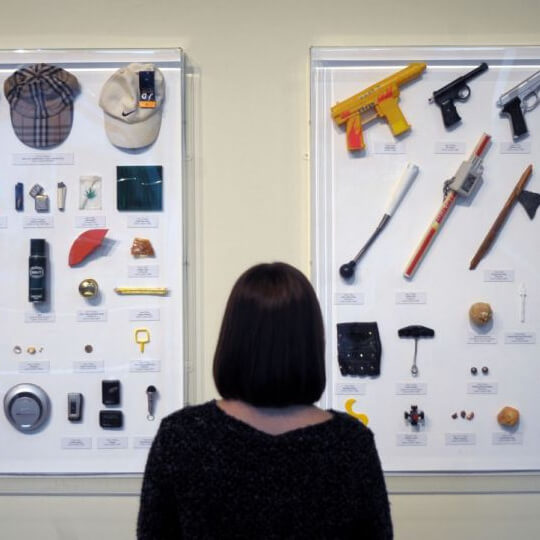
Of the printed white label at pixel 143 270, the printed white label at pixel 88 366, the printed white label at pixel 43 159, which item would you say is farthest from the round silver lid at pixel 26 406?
the printed white label at pixel 43 159

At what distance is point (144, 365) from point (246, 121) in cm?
95

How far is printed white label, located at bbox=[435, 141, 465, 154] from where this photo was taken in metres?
2.45

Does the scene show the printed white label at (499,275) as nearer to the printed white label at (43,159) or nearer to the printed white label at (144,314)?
the printed white label at (144,314)

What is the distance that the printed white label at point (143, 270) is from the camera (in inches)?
96.3

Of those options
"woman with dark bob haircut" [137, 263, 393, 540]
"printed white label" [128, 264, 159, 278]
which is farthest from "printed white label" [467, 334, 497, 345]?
"woman with dark bob haircut" [137, 263, 393, 540]

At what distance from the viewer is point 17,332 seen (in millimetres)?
2461

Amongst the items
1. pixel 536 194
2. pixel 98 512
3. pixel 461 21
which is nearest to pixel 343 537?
pixel 98 512

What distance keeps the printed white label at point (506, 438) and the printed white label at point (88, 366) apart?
143cm

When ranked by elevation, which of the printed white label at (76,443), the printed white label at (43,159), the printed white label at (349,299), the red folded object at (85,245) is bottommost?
the printed white label at (76,443)

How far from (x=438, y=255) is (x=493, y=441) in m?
0.70

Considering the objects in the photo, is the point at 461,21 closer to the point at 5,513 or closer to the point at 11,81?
the point at 11,81

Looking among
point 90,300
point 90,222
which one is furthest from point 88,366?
point 90,222

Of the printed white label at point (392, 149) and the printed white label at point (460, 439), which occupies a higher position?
the printed white label at point (392, 149)

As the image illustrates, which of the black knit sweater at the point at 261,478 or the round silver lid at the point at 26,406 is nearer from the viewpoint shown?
the black knit sweater at the point at 261,478
